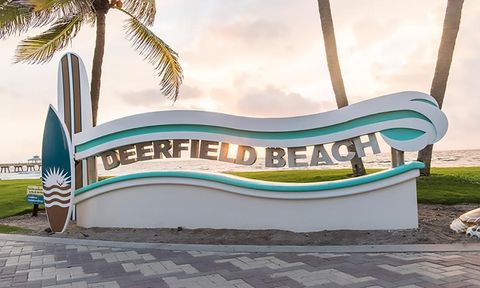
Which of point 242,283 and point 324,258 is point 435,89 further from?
point 242,283

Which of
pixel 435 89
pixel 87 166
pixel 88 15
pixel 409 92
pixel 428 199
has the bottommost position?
pixel 428 199

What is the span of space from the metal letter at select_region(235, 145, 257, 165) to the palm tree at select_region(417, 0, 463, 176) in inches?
214

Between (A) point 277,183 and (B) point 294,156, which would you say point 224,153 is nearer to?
(A) point 277,183

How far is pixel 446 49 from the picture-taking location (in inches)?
445

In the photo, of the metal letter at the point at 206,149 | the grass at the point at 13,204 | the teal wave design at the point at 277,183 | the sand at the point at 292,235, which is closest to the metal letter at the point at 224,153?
the metal letter at the point at 206,149

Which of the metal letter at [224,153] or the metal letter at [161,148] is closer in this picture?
the metal letter at [224,153]

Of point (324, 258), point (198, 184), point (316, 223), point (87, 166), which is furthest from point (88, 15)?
point (324, 258)

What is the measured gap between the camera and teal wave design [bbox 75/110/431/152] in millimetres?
7465

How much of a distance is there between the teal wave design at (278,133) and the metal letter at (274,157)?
243 mm

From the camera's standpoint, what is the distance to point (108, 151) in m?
9.10

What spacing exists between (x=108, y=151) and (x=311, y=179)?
6588 mm

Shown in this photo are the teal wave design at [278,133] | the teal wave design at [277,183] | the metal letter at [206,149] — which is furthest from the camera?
the metal letter at [206,149]

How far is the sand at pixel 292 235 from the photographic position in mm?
6828

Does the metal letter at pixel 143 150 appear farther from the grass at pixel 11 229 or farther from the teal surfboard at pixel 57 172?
the grass at pixel 11 229
